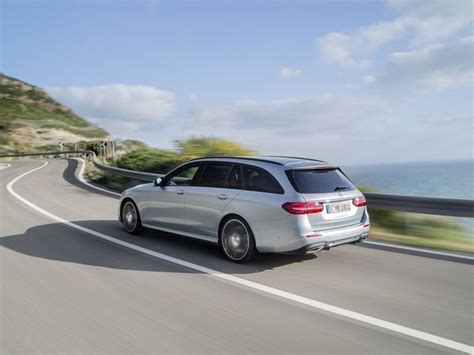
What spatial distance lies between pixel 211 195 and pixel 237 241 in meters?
0.82

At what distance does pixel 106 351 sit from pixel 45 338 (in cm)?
65

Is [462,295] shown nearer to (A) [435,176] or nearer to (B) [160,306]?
(B) [160,306]

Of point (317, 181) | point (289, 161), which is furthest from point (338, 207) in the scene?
point (289, 161)

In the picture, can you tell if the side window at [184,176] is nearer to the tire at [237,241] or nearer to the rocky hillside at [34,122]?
the tire at [237,241]

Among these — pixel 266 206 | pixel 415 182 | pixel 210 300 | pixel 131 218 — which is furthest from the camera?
pixel 415 182

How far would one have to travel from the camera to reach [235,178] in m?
6.59

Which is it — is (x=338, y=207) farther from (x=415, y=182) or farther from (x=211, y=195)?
(x=415, y=182)

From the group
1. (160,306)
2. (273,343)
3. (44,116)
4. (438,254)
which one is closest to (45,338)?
(160,306)

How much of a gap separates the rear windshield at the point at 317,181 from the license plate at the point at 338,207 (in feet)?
0.63

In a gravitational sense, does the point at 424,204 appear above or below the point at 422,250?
above

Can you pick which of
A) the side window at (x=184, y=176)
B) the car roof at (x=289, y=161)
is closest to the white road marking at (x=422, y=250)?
the car roof at (x=289, y=161)

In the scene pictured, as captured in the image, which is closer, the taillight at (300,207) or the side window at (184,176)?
the taillight at (300,207)

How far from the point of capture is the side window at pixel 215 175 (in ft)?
22.2

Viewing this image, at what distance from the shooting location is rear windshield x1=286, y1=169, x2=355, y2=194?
5965mm
